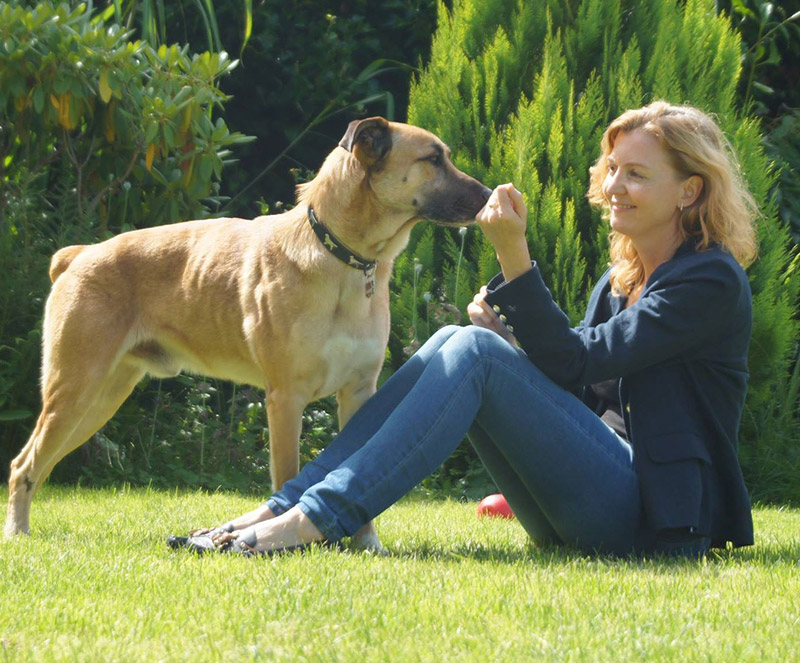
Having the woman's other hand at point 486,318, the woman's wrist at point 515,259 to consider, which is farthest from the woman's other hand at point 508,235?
the woman's other hand at point 486,318

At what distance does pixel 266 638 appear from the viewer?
231 cm

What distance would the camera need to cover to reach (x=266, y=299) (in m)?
4.12

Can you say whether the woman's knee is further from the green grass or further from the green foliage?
the green foliage

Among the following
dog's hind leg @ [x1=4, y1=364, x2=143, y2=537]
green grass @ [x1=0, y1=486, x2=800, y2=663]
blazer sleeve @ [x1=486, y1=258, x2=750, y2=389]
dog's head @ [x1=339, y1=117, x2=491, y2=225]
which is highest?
dog's head @ [x1=339, y1=117, x2=491, y2=225]

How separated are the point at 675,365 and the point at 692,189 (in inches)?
21.8

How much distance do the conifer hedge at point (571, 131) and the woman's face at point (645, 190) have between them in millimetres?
2423

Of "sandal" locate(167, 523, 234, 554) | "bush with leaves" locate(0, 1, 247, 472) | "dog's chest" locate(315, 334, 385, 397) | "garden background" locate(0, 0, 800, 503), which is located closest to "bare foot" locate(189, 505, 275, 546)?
"sandal" locate(167, 523, 234, 554)

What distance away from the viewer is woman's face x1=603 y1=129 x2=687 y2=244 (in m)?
3.31

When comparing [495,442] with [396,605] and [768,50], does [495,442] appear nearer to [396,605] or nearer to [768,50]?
[396,605]

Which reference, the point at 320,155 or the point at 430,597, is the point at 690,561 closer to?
the point at 430,597

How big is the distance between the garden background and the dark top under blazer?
7.96 ft

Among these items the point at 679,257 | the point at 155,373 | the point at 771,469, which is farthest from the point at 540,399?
the point at 771,469

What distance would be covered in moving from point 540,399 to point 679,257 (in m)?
0.62

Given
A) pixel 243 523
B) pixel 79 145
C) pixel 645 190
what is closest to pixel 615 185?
pixel 645 190
